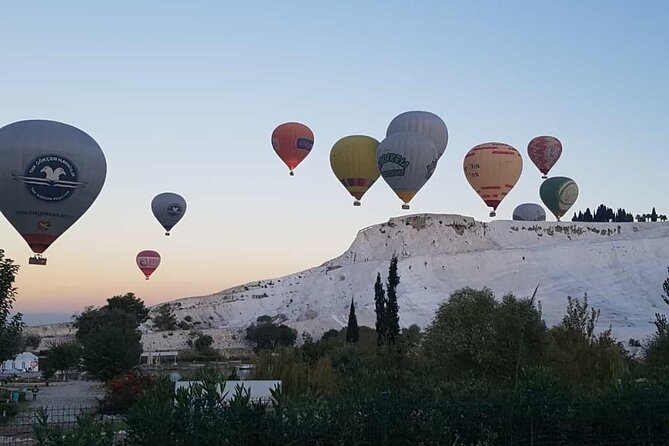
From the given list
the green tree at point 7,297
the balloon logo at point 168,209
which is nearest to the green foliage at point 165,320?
the balloon logo at point 168,209

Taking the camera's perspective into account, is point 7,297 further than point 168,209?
No

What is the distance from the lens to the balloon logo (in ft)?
160

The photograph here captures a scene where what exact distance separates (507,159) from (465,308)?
1753 centimetres

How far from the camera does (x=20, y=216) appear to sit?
23.7 m

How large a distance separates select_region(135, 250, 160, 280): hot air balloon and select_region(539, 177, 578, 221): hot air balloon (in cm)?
3423

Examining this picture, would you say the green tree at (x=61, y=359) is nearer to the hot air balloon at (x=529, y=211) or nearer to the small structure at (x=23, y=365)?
the small structure at (x=23, y=365)

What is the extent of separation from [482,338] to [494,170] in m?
18.6

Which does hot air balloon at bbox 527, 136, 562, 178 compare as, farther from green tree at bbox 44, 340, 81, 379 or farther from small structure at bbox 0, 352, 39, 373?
small structure at bbox 0, 352, 39, 373

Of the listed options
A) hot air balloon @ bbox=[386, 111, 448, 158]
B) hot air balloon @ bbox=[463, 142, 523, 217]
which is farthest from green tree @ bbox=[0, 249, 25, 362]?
hot air balloon @ bbox=[463, 142, 523, 217]

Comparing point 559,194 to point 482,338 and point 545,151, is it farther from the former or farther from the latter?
point 482,338

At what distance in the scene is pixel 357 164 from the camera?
3922 cm

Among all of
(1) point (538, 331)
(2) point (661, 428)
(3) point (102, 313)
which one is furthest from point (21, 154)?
(3) point (102, 313)

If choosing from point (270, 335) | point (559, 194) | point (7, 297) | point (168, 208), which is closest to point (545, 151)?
point (559, 194)

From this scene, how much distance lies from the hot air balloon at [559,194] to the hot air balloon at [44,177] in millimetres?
49539
